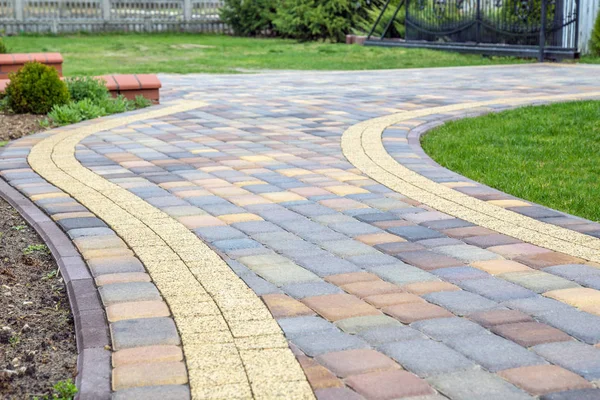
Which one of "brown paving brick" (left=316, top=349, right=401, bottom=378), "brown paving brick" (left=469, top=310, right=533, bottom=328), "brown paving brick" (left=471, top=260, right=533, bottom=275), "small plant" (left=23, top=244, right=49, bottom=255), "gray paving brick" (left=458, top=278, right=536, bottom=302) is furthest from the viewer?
"small plant" (left=23, top=244, right=49, bottom=255)

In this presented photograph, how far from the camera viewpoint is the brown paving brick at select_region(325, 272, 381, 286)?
141 inches

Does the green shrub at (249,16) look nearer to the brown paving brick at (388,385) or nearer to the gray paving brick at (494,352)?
the gray paving brick at (494,352)

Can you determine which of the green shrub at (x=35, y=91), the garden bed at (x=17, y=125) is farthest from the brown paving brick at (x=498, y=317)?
the green shrub at (x=35, y=91)

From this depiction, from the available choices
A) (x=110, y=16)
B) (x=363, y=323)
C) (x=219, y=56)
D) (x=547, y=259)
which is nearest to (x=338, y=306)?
(x=363, y=323)

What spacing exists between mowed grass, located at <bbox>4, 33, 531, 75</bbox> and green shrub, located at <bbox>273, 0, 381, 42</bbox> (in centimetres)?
68

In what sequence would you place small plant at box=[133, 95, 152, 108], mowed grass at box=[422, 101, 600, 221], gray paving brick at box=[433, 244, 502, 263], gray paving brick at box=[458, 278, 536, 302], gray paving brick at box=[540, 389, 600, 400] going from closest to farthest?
gray paving brick at box=[540, 389, 600, 400], gray paving brick at box=[458, 278, 536, 302], gray paving brick at box=[433, 244, 502, 263], mowed grass at box=[422, 101, 600, 221], small plant at box=[133, 95, 152, 108]

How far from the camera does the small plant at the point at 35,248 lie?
4.03 m

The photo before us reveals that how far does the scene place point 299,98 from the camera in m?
9.92

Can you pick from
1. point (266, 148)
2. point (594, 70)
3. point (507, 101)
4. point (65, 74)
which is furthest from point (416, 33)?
point (266, 148)

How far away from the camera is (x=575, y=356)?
2824mm

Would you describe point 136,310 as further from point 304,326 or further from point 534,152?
point 534,152

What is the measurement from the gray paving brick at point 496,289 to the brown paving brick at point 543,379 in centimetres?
66

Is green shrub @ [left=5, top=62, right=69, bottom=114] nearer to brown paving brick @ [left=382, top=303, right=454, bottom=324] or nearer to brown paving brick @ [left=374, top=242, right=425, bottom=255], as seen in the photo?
brown paving brick @ [left=374, top=242, right=425, bottom=255]

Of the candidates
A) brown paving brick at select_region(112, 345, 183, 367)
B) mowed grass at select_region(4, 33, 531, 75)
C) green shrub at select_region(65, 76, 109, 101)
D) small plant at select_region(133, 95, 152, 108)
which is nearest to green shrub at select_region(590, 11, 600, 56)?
mowed grass at select_region(4, 33, 531, 75)
